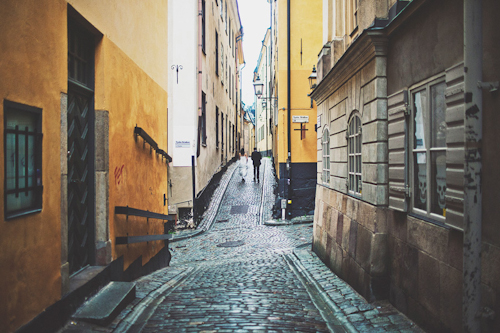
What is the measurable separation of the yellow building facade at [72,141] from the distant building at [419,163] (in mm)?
3627

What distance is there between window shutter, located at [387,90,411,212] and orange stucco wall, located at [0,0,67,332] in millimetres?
3990

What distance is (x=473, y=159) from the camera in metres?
3.21

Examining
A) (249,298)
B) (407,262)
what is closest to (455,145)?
(407,262)

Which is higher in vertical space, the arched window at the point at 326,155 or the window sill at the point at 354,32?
the window sill at the point at 354,32

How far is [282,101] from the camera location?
56.7 feet

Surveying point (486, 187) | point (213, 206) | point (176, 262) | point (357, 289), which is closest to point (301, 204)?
point (213, 206)

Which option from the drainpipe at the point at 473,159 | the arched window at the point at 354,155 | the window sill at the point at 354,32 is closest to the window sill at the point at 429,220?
the drainpipe at the point at 473,159

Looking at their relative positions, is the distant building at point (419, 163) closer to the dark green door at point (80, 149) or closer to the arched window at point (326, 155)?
the arched window at point (326, 155)

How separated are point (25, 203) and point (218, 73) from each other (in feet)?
60.4

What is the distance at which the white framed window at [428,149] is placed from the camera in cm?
426

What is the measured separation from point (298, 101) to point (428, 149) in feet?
42.3

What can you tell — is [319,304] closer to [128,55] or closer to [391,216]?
[391,216]

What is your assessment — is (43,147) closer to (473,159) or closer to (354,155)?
(473,159)

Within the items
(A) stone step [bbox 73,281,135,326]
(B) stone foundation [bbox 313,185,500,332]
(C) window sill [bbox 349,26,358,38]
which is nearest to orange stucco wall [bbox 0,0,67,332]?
(A) stone step [bbox 73,281,135,326]
